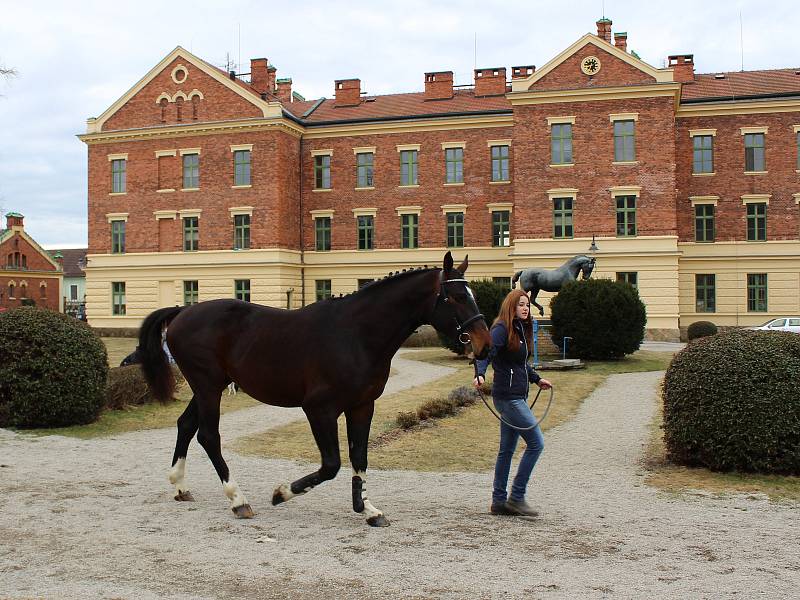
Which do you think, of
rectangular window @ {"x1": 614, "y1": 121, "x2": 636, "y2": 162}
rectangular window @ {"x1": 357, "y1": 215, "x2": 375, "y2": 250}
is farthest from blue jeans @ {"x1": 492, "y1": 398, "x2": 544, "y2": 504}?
rectangular window @ {"x1": 357, "y1": 215, "x2": 375, "y2": 250}

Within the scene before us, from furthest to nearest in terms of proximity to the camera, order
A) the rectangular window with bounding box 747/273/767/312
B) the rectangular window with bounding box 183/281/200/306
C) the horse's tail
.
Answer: the rectangular window with bounding box 183/281/200/306
the rectangular window with bounding box 747/273/767/312
the horse's tail

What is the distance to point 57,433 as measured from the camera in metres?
13.0

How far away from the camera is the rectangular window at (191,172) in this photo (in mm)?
44281

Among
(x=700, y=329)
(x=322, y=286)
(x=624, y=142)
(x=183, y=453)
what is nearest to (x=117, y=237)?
(x=322, y=286)

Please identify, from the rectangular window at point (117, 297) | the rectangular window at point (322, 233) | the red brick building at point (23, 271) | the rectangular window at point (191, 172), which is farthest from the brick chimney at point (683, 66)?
the red brick building at point (23, 271)

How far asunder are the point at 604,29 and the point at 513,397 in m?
39.2

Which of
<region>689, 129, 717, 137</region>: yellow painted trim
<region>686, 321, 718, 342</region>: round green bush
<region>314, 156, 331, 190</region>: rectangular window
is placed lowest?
<region>686, 321, 718, 342</region>: round green bush

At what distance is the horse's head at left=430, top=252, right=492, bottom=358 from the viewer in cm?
718

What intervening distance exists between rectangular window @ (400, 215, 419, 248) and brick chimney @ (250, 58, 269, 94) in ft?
38.9

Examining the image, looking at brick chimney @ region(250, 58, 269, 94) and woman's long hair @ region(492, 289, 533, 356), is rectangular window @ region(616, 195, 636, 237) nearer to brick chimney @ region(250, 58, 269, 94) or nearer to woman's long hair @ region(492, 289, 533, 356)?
brick chimney @ region(250, 58, 269, 94)

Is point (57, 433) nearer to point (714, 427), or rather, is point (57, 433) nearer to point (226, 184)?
point (714, 427)

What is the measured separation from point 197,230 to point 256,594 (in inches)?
1607

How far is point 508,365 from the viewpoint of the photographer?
25.2 ft

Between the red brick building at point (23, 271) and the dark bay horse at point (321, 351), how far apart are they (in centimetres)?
6645
